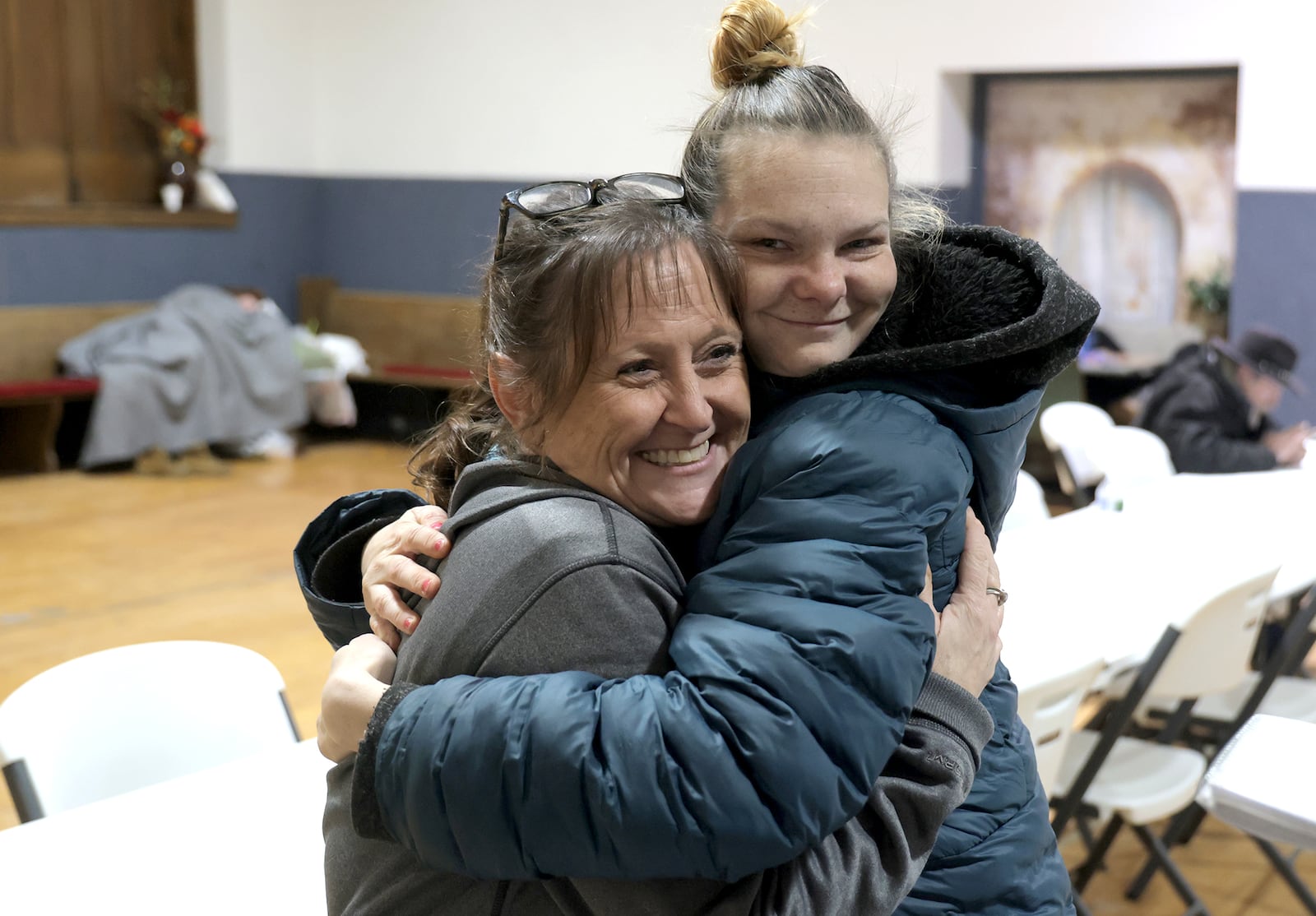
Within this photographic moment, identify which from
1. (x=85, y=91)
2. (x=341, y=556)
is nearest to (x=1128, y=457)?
(x=341, y=556)

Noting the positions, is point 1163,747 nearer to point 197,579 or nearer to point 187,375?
point 197,579

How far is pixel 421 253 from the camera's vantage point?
10570mm

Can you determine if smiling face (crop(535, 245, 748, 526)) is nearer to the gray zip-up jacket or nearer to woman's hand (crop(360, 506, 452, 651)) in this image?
the gray zip-up jacket

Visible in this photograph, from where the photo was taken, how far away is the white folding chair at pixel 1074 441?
16.8 ft

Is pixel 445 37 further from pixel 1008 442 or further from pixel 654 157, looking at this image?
pixel 1008 442

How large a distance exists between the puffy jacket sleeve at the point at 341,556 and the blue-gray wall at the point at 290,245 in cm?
694

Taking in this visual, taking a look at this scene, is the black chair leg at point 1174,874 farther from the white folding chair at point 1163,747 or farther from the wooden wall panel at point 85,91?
the wooden wall panel at point 85,91

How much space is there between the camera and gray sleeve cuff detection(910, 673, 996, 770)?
1236 mm

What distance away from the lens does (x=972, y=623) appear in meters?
1.30

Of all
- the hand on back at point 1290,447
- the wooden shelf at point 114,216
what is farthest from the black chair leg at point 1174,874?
the wooden shelf at point 114,216

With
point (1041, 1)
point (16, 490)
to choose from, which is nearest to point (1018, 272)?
point (1041, 1)

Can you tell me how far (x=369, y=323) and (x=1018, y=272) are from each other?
961 cm

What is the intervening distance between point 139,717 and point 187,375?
6.75 metres

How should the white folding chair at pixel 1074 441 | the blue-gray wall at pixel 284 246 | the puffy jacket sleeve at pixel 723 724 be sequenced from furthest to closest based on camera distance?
the blue-gray wall at pixel 284 246
the white folding chair at pixel 1074 441
the puffy jacket sleeve at pixel 723 724
